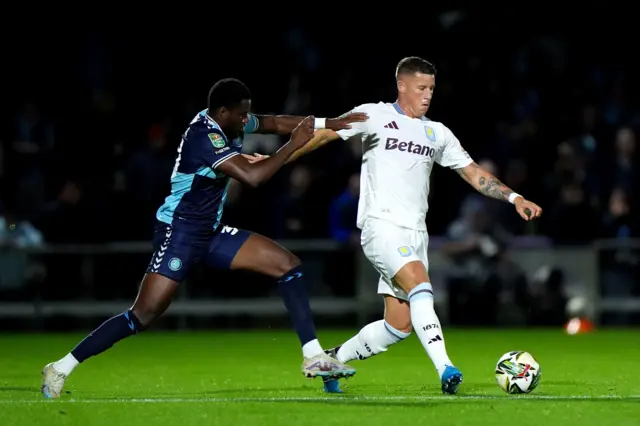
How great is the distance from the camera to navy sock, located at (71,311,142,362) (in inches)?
359

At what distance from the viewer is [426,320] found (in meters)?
9.01

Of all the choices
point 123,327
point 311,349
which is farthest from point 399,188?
point 123,327

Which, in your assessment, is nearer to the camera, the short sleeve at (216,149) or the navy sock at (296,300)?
the short sleeve at (216,149)

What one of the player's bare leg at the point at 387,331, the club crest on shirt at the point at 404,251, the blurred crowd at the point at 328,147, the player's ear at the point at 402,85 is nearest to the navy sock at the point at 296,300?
the player's bare leg at the point at 387,331

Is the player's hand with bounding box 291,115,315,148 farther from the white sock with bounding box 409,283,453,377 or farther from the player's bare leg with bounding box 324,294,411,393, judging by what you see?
the player's bare leg with bounding box 324,294,411,393

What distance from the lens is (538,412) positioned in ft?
26.1

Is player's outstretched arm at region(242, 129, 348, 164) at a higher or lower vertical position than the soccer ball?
higher

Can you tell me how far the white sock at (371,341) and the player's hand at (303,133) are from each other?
156 centimetres

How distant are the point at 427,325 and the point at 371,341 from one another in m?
0.80

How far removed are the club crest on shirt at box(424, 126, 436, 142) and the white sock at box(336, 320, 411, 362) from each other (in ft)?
4.33

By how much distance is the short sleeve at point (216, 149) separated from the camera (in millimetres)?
8932

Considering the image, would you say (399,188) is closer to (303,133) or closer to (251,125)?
(303,133)

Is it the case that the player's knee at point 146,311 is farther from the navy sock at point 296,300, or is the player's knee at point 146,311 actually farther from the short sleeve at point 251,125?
the short sleeve at point 251,125

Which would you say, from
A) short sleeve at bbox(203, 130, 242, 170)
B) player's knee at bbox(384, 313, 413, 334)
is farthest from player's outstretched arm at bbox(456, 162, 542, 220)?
short sleeve at bbox(203, 130, 242, 170)
